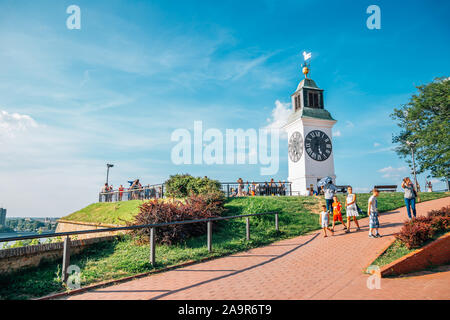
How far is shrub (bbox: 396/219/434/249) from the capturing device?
7.81 meters

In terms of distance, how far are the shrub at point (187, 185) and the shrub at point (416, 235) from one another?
11.2 metres

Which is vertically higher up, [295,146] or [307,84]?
[307,84]

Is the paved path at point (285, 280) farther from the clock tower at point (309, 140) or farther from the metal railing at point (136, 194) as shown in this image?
the clock tower at point (309, 140)

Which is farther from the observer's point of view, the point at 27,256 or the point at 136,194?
the point at 136,194

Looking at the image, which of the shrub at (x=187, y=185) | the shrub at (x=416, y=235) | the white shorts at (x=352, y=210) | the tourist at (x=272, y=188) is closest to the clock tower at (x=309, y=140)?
the tourist at (x=272, y=188)

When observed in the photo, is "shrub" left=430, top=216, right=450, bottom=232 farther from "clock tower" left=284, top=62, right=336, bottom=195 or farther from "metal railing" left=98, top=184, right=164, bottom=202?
"clock tower" left=284, top=62, right=336, bottom=195

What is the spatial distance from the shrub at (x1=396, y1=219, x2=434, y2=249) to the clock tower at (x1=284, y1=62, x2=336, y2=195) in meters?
19.6

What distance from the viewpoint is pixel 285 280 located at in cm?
615

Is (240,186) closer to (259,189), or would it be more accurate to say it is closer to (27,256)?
(259,189)

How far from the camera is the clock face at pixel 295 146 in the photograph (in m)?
29.7

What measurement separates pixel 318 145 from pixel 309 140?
46.0 inches

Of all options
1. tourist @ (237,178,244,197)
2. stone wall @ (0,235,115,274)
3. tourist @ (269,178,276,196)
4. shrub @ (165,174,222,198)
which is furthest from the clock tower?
stone wall @ (0,235,115,274)

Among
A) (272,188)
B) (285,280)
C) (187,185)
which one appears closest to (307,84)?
(272,188)
